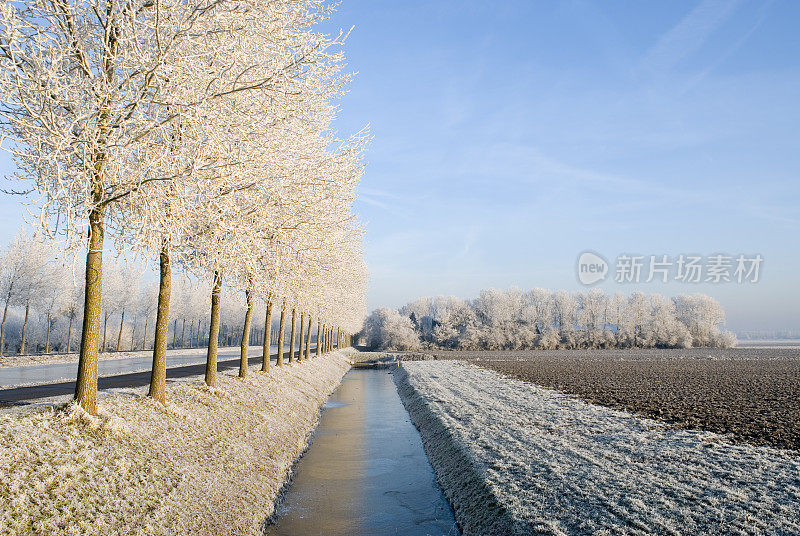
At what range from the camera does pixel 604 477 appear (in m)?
11.1

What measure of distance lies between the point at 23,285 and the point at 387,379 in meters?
32.7

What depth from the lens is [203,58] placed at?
9.53m

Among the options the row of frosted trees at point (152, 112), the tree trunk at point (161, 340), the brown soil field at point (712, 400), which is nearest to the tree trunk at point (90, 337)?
the row of frosted trees at point (152, 112)

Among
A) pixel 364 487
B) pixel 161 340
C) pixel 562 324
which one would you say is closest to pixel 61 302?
pixel 161 340

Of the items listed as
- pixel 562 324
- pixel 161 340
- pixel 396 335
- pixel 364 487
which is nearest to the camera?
pixel 161 340

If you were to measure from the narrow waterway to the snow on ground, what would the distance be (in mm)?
645

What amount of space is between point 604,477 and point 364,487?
6.22m

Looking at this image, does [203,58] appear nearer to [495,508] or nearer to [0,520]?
[0,520]

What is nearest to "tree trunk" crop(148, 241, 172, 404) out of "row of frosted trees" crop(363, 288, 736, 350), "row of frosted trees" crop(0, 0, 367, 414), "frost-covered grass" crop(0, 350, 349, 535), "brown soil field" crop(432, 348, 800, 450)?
"frost-covered grass" crop(0, 350, 349, 535)

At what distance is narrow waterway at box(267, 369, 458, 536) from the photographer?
1078 centimetres

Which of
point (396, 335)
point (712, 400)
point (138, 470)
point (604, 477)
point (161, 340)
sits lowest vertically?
point (604, 477)

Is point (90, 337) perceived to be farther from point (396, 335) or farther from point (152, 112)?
point (396, 335)

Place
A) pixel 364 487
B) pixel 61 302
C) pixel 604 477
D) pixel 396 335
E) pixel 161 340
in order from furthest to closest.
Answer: pixel 396 335 → pixel 61 302 → pixel 364 487 → pixel 161 340 → pixel 604 477

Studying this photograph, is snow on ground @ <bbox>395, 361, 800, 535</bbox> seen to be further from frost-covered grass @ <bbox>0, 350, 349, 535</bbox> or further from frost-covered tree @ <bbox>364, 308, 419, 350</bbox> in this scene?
frost-covered tree @ <bbox>364, 308, 419, 350</bbox>
